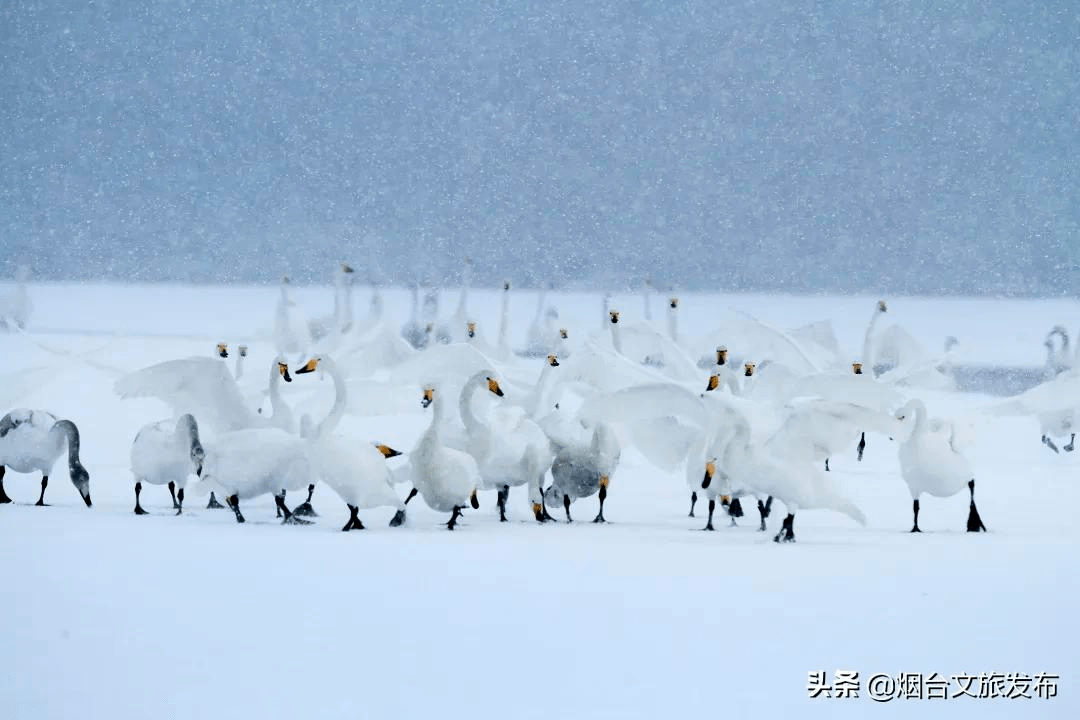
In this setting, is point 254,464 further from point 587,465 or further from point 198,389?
point 587,465

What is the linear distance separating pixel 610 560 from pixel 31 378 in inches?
148

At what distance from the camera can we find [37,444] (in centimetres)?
610

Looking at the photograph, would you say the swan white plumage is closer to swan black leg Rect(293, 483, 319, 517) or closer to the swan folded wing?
the swan folded wing

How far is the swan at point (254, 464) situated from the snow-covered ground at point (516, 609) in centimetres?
20

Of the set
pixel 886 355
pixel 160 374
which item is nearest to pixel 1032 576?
pixel 160 374

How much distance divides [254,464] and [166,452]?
0.57 m

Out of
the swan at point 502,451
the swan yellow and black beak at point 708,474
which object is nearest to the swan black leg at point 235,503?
the swan at point 502,451

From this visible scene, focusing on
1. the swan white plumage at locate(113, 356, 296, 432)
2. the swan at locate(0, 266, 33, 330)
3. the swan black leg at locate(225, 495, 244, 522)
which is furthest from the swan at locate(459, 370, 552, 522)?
the swan at locate(0, 266, 33, 330)

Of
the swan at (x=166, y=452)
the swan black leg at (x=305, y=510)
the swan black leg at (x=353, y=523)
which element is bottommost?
the swan black leg at (x=305, y=510)

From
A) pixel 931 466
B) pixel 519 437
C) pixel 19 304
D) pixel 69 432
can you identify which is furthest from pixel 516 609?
pixel 19 304

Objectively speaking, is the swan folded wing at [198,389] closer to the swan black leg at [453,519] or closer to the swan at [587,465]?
the swan black leg at [453,519]

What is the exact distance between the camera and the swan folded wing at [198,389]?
6219mm

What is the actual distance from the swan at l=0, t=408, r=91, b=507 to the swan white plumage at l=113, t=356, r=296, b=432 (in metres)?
0.33

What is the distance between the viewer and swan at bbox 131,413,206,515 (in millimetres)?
5922
